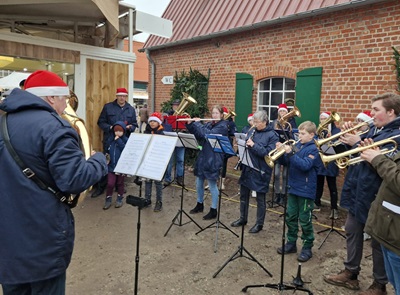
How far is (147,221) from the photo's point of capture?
5.75 metres

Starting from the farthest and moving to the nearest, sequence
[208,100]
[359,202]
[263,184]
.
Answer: [208,100] < [263,184] < [359,202]

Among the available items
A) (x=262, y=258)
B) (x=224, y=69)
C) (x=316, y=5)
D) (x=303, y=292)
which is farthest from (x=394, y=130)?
(x=224, y=69)

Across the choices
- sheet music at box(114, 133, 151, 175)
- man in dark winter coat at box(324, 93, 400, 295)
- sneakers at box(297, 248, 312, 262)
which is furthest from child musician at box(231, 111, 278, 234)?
sheet music at box(114, 133, 151, 175)

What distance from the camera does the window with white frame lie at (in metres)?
8.03

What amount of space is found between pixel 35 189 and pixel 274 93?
722 cm

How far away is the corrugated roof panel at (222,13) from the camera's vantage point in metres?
7.50

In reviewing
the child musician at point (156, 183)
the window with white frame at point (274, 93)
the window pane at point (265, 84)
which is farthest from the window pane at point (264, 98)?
the child musician at point (156, 183)

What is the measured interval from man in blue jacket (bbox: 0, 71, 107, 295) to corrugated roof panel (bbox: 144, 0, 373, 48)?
626cm

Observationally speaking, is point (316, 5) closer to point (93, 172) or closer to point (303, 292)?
point (303, 292)

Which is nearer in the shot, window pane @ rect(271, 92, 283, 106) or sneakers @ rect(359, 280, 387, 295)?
sneakers @ rect(359, 280, 387, 295)

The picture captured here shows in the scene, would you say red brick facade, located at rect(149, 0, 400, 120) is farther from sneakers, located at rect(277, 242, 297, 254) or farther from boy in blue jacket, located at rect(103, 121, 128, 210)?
boy in blue jacket, located at rect(103, 121, 128, 210)

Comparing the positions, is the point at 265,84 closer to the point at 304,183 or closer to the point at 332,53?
the point at 332,53

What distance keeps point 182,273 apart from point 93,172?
2370mm


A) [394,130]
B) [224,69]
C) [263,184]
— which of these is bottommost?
[263,184]
